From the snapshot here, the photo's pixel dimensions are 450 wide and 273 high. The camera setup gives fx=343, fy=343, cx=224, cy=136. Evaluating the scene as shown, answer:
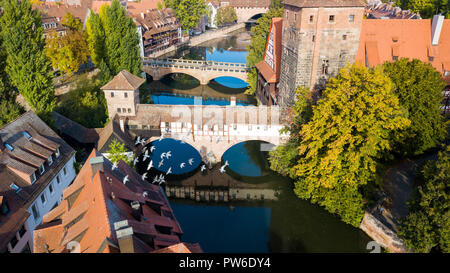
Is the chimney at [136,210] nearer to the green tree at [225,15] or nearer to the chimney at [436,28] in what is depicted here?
the chimney at [436,28]

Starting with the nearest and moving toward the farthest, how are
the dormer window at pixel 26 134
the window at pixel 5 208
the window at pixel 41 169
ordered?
the window at pixel 5 208
the window at pixel 41 169
the dormer window at pixel 26 134

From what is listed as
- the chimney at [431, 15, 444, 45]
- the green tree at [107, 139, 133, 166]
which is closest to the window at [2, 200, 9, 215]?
the green tree at [107, 139, 133, 166]

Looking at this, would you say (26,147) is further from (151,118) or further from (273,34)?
(273,34)

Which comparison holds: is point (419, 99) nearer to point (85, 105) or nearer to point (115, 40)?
point (115, 40)

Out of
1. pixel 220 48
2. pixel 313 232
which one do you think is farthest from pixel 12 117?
pixel 220 48

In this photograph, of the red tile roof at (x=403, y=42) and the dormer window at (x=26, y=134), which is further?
the red tile roof at (x=403, y=42)

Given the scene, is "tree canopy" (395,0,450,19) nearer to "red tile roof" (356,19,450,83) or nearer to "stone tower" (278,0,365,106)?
"red tile roof" (356,19,450,83)

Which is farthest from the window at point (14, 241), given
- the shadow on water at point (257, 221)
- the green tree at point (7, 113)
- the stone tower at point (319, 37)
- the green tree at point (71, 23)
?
the green tree at point (71, 23)
